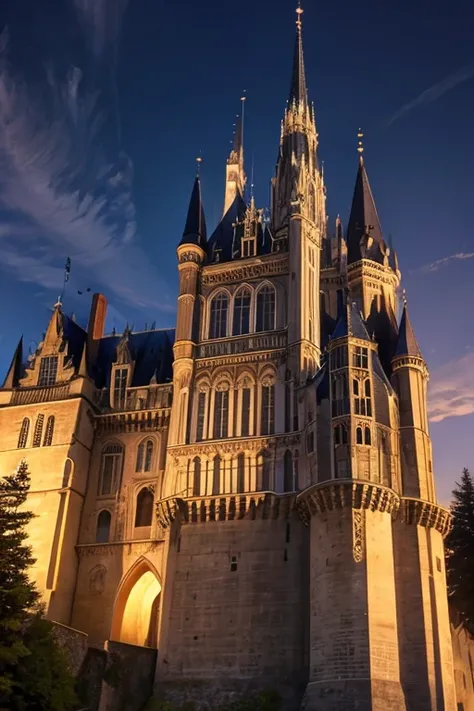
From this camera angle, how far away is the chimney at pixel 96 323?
57844 mm

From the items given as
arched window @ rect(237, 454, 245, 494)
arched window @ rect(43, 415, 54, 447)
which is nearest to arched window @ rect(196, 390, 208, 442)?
arched window @ rect(237, 454, 245, 494)

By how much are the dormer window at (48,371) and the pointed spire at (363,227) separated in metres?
20.9

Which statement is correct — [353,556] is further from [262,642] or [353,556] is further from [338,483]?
[262,642]

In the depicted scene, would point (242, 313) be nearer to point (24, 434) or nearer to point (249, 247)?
point (249, 247)

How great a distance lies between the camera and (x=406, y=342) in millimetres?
47594

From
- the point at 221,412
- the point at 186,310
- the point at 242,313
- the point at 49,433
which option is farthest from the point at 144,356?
the point at 221,412

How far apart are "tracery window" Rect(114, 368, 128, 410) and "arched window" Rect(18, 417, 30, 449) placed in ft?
18.7

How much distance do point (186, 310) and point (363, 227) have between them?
44.9 feet

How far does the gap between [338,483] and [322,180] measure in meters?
29.5

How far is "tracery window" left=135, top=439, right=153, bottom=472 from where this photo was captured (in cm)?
5097

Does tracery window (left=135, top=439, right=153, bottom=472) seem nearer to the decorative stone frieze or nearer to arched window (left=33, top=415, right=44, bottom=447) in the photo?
the decorative stone frieze

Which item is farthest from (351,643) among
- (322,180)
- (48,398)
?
(322,180)

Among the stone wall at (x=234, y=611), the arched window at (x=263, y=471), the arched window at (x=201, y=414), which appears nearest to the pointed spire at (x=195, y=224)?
the arched window at (x=201, y=414)

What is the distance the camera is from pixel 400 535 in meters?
42.3
